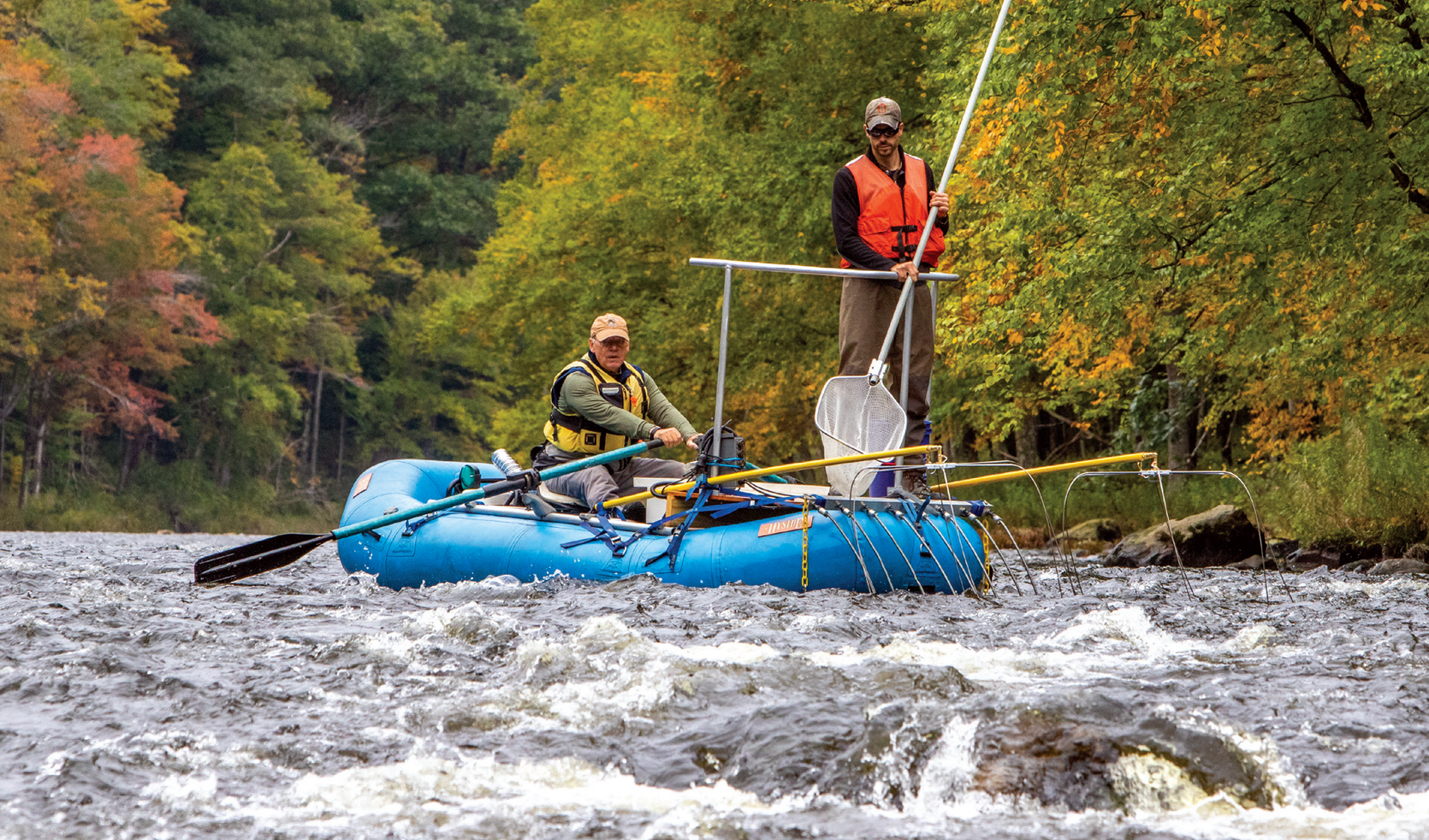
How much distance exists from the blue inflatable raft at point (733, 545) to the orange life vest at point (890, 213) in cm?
142

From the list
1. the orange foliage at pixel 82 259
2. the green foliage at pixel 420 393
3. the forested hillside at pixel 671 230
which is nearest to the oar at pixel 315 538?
the forested hillside at pixel 671 230

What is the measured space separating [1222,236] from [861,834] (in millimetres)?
8035

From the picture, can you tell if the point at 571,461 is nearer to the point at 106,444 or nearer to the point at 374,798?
the point at 374,798

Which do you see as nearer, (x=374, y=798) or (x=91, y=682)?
(x=374, y=798)

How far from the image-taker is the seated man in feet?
29.9

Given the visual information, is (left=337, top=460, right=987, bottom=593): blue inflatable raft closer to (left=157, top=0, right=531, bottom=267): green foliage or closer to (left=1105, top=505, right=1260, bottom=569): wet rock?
(left=1105, top=505, right=1260, bottom=569): wet rock

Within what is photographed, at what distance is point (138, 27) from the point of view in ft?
100

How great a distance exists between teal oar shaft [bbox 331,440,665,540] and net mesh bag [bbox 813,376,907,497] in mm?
1139

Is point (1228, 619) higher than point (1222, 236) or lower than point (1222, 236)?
lower

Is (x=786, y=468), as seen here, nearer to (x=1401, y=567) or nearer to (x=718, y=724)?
(x=718, y=724)

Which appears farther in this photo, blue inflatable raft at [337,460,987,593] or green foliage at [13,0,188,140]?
green foliage at [13,0,188,140]

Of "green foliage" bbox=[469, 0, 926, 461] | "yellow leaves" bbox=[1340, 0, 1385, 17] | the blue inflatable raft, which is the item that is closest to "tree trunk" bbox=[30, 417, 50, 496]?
"green foliage" bbox=[469, 0, 926, 461]

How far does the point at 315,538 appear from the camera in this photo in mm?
9508

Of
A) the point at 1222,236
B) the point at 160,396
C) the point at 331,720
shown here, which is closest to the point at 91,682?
the point at 331,720
